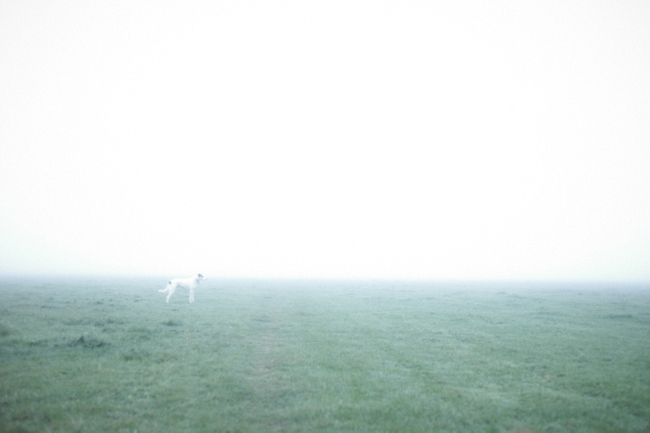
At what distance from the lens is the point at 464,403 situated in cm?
942

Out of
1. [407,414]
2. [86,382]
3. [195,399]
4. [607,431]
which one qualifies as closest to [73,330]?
[86,382]

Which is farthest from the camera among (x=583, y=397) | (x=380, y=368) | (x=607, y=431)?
(x=380, y=368)

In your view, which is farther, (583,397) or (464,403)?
(583,397)

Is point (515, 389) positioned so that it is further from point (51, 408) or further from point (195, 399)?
point (51, 408)

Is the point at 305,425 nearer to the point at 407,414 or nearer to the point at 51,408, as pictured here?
the point at 407,414

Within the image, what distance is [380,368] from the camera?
41.5 feet

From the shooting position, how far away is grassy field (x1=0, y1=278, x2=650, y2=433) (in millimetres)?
8281

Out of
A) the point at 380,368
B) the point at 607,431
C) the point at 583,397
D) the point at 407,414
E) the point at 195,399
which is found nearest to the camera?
the point at 607,431

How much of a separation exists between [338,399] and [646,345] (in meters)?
18.5

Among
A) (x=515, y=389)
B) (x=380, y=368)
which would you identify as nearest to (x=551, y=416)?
(x=515, y=389)

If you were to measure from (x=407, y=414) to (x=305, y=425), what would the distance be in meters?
2.90

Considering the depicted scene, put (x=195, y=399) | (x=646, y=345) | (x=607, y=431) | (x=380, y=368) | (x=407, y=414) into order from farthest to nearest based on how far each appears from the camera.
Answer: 1. (x=646, y=345)
2. (x=380, y=368)
3. (x=195, y=399)
4. (x=407, y=414)
5. (x=607, y=431)

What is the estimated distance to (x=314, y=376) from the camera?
11.5 meters

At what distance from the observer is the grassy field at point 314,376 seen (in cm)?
Answer: 828
